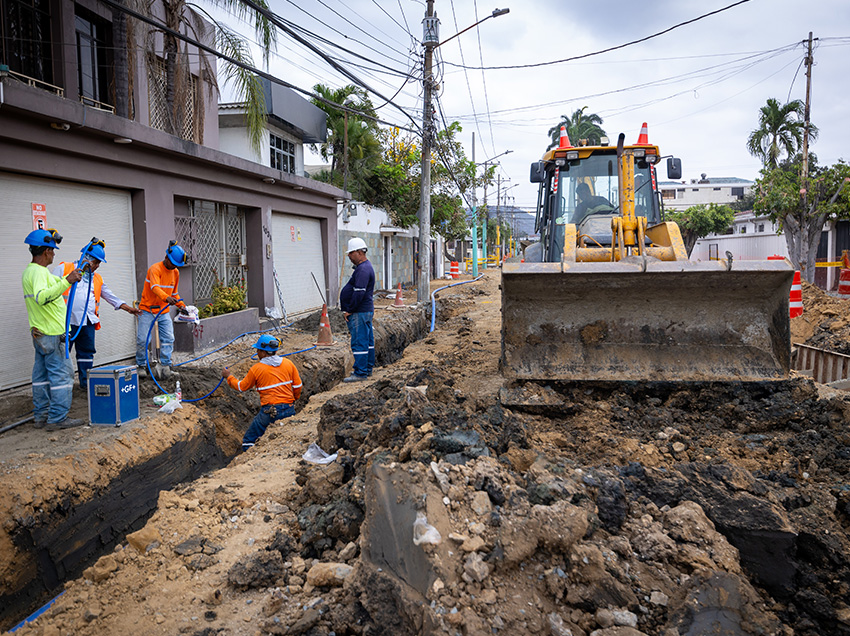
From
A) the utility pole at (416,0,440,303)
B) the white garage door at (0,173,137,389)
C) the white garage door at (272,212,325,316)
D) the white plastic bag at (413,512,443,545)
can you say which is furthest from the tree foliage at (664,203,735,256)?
the white plastic bag at (413,512,443,545)

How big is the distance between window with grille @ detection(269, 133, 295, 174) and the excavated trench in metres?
10.7

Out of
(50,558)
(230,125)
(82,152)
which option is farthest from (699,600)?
(230,125)

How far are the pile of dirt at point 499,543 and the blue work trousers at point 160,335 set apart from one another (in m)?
3.76

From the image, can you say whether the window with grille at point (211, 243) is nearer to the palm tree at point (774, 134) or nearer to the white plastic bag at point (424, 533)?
the white plastic bag at point (424, 533)

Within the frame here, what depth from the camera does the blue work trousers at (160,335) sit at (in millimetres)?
8266

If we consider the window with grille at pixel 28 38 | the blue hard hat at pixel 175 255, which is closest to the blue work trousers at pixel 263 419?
the blue hard hat at pixel 175 255

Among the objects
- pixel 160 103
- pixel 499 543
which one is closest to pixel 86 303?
pixel 160 103

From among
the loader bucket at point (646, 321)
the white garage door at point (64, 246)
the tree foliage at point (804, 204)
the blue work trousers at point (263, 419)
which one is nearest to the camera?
the loader bucket at point (646, 321)

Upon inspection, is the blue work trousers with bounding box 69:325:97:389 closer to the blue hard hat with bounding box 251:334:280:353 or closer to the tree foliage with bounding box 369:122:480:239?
the blue hard hat with bounding box 251:334:280:353

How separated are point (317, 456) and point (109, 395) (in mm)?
2543

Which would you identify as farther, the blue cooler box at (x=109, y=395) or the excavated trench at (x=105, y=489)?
the blue cooler box at (x=109, y=395)

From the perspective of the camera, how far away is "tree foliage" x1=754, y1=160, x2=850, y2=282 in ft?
63.1

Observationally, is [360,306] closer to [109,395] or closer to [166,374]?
[166,374]

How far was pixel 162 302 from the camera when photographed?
8.20 metres
